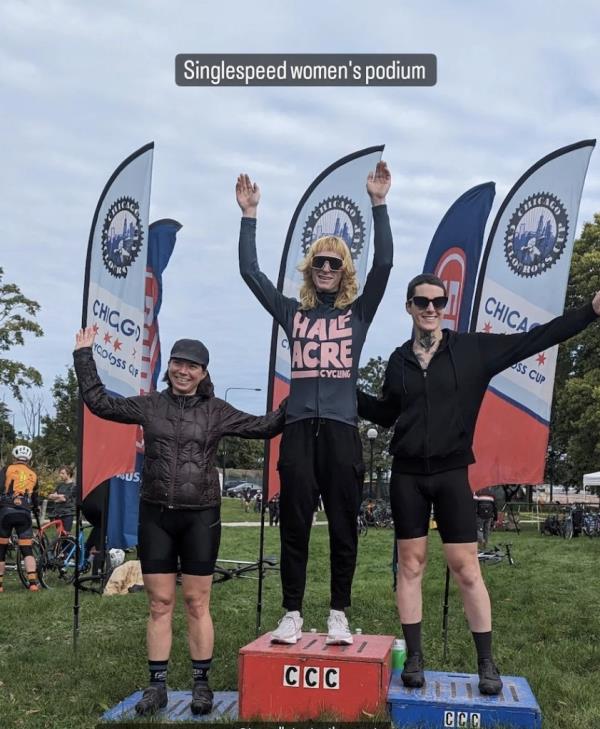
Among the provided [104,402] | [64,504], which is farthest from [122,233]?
[64,504]

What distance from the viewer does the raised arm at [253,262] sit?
4.67 m

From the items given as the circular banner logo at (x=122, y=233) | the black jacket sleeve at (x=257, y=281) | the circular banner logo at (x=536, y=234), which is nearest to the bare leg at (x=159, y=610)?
the black jacket sleeve at (x=257, y=281)

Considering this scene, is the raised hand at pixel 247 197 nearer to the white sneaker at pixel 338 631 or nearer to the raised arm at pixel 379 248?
the raised arm at pixel 379 248

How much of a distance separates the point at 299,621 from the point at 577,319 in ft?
7.62

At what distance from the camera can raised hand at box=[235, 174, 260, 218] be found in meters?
4.88

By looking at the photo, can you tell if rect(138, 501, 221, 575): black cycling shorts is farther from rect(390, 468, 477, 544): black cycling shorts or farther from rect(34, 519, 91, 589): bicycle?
rect(34, 519, 91, 589): bicycle

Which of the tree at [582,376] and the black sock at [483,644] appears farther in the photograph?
the tree at [582,376]

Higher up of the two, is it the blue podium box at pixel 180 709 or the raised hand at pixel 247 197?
the raised hand at pixel 247 197

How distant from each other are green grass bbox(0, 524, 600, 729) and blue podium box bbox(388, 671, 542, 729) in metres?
0.30

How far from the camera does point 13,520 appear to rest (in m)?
10.1

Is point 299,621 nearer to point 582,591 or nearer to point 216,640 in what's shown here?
point 216,640

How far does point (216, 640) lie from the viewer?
21.4 ft

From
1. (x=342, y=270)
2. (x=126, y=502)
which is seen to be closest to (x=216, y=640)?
(x=126, y=502)

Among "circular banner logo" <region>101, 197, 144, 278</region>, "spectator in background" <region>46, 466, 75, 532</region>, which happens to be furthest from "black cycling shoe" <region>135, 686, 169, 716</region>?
"spectator in background" <region>46, 466, 75, 532</region>
